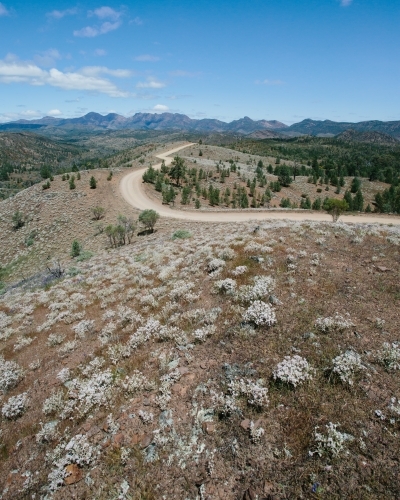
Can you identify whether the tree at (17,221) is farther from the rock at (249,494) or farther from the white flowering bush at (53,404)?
the rock at (249,494)

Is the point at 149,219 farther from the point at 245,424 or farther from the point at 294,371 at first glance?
the point at 245,424

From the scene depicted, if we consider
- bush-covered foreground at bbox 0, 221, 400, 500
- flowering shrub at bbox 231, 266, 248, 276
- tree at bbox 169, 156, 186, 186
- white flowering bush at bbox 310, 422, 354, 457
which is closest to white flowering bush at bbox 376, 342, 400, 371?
bush-covered foreground at bbox 0, 221, 400, 500

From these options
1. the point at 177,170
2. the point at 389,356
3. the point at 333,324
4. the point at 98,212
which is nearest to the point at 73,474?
the point at 333,324

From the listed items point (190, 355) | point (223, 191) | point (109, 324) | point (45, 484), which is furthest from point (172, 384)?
point (223, 191)

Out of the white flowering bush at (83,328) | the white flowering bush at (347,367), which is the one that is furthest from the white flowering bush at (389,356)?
the white flowering bush at (83,328)

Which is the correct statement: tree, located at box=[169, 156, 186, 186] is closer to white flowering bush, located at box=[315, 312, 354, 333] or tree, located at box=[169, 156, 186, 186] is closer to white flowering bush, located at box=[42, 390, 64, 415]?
white flowering bush, located at box=[315, 312, 354, 333]
